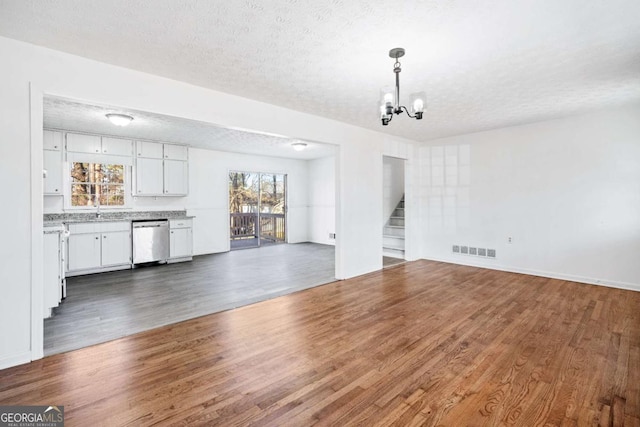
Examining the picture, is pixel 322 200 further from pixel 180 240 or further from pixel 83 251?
pixel 83 251

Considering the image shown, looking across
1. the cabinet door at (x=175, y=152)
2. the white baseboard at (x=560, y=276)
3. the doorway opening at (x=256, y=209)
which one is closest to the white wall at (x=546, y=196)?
the white baseboard at (x=560, y=276)

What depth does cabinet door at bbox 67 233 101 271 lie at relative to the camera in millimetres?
5055

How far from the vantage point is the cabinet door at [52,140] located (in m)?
5.10

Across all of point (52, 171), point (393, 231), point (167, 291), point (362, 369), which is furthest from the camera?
point (393, 231)

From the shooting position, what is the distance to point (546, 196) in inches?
195

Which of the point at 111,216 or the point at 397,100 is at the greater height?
the point at 397,100

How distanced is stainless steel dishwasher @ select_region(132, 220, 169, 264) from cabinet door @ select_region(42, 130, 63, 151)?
70.7 inches

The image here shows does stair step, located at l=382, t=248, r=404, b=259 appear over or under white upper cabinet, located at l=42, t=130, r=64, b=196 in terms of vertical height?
under

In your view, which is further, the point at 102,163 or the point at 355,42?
the point at 102,163

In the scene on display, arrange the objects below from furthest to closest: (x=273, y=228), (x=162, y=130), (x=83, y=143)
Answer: (x=273, y=228) → (x=83, y=143) → (x=162, y=130)

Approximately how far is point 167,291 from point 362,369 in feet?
10.5

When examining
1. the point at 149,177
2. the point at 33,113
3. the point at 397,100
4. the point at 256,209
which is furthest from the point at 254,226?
the point at 397,100

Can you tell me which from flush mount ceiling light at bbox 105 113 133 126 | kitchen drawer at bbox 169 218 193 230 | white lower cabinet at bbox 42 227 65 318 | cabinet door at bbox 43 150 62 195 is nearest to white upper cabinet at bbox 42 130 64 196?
cabinet door at bbox 43 150 62 195

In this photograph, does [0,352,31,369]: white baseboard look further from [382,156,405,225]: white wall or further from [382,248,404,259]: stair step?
[382,156,405,225]: white wall
